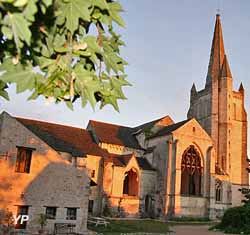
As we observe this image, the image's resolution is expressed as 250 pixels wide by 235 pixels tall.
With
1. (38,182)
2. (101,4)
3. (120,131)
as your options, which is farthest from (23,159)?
(120,131)

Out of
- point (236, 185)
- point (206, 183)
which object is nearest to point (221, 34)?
point (236, 185)

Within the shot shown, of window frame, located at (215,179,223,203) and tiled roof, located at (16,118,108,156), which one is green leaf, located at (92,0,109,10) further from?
window frame, located at (215,179,223,203)

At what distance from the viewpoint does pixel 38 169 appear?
74.5ft

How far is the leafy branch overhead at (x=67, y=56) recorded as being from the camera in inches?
108

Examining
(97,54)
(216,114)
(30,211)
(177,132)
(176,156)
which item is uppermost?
(216,114)

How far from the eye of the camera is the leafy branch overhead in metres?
2.75

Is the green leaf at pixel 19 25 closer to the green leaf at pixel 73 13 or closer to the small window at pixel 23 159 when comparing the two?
the green leaf at pixel 73 13

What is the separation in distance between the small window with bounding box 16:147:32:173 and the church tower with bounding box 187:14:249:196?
142 ft

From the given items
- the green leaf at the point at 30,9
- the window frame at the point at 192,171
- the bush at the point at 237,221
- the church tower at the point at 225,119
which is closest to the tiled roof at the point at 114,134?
the window frame at the point at 192,171

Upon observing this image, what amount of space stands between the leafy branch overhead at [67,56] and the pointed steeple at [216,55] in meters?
66.6

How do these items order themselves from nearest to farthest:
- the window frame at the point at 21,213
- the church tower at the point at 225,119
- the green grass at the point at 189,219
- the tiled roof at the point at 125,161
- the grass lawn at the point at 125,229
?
1. the window frame at the point at 21,213
2. the grass lawn at the point at 125,229
3. the green grass at the point at 189,219
4. the tiled roof at the point at 125,161
5. the church tower at the point at 225,119

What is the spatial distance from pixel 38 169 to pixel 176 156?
28.4m

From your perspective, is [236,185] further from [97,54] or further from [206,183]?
[97,54]

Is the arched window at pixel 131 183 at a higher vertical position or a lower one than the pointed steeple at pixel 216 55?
lower
